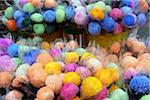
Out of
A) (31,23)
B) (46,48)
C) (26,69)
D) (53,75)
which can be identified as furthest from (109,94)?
(31,23)

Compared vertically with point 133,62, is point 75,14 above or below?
above

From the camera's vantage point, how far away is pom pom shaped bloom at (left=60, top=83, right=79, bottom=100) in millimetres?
1037

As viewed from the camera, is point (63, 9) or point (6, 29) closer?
point (63, 9)

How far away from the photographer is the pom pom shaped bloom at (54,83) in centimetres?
107

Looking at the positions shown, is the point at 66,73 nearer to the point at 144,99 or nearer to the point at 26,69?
the point at 26,69

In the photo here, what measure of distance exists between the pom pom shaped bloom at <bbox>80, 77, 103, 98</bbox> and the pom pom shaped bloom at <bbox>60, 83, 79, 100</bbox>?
0.02 meters

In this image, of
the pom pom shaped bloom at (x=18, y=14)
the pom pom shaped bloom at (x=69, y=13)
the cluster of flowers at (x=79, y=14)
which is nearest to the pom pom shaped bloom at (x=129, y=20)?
the cluster of flowers at (x=79, y=14)

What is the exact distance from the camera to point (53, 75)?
3.64 ft

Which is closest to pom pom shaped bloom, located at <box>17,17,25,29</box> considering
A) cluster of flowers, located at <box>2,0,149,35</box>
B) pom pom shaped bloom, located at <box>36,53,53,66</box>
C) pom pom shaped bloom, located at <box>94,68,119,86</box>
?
cluster of flowers, located at <box>2,0,149,35</box>

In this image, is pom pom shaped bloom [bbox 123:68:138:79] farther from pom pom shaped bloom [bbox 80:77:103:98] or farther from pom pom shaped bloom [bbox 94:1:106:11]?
pom pom shaped bloom [bbox 94:1:106:11]

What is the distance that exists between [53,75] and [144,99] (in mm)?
303

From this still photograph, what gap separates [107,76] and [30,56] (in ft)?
1.12

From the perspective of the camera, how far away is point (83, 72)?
1117 millimetres

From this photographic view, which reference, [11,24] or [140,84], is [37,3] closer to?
[11,24]
